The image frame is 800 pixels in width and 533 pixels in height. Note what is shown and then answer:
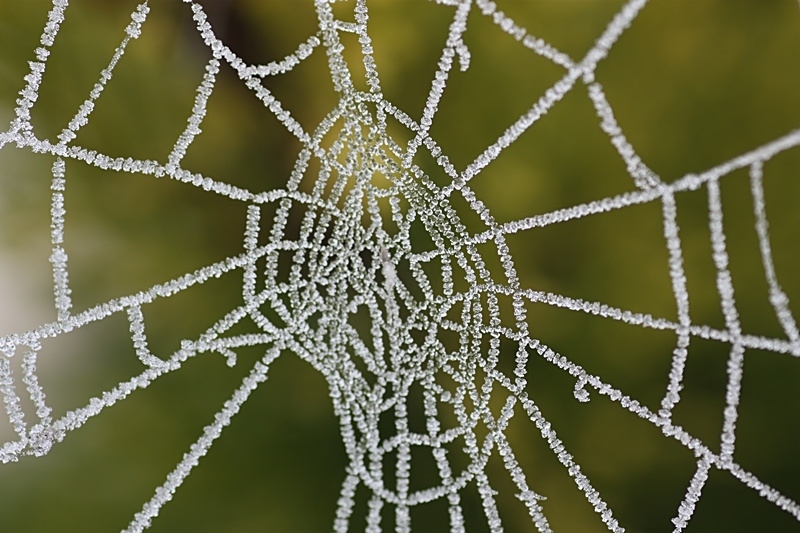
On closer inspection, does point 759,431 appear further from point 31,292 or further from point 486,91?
point 31,292

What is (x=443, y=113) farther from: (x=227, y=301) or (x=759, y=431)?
(x=759, y=431)

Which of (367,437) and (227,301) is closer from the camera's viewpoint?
(367,437)

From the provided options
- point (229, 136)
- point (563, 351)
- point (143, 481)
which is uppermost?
point (229, 136)

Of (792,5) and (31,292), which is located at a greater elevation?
(792,5)

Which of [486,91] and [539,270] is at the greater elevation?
[486,91]

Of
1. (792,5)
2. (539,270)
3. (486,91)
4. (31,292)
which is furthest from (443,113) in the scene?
(31,292)

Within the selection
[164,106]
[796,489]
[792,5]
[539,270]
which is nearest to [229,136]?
[164,106]
